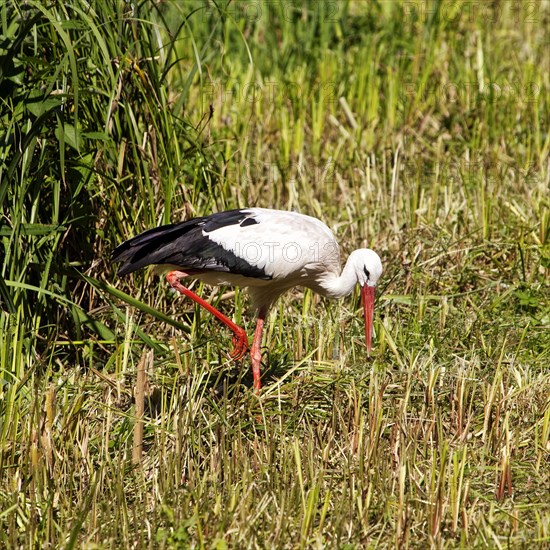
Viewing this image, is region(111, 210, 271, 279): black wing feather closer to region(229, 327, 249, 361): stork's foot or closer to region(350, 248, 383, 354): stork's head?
region(229, 327, 249, 361): stork's foot

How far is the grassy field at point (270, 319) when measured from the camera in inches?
142

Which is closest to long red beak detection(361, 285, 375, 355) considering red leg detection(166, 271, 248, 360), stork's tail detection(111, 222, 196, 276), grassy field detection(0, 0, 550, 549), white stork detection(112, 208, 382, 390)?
white stork detection(112, 208, 382, 390)

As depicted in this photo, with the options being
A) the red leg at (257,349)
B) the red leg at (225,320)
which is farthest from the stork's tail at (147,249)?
the red leg at (257,349)

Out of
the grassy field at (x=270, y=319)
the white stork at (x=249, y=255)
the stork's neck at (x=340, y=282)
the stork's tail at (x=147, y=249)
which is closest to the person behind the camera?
the grassy field at (x=270, y=319)

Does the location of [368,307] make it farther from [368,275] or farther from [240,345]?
[240,345]

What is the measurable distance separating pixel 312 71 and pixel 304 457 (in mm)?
4442

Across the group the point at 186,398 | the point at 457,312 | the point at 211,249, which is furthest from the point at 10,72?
the point at 457,312

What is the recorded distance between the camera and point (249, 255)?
484 cm

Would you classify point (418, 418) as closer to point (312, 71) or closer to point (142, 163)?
point (142, 163)

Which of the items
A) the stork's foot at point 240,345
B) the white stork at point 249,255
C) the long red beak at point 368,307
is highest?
the white stork at point 249,255

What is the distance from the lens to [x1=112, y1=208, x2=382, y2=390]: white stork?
15.6ft

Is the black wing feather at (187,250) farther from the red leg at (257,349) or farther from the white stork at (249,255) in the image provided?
the red leg at (257,349)

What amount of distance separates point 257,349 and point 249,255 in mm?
512

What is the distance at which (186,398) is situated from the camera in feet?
14.2
